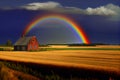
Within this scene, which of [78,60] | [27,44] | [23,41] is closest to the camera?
[78,60]

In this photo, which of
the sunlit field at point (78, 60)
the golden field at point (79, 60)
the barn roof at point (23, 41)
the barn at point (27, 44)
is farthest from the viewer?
the barn roof at point (23, 41)

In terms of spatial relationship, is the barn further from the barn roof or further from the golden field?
the golden field

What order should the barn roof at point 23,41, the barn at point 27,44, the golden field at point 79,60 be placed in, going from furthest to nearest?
the barn roof at point 23,41
the barn at point 27,44
the golden field at point 79,60

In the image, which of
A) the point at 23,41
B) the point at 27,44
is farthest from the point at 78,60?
the point at 23,41

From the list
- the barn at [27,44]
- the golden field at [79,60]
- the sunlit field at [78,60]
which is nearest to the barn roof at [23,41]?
the barn at [27,44]

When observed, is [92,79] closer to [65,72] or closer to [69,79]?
[69,79]

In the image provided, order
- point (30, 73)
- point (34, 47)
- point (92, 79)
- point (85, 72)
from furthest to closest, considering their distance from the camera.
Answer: point (34, 47) → point (30, 73) → point (85, 72) → point (92, 79)

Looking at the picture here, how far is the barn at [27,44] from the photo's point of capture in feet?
262

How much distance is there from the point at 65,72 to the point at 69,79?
237cm

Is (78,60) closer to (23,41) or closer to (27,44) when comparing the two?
(27,44)

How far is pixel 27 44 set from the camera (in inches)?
3127

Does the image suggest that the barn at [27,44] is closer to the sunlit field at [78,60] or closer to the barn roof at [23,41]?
the barn roof at [23,41]

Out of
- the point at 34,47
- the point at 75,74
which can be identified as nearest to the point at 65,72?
the point at 75,74

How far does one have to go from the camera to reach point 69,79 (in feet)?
48.6
